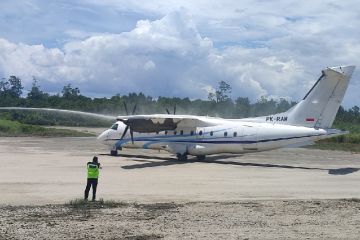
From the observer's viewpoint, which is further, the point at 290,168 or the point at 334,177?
the point at 290,168

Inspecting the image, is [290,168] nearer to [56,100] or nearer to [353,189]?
[353,189]

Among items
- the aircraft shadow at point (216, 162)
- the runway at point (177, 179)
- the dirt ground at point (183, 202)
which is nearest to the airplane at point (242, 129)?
the aircraft shadow at point (216, 162)

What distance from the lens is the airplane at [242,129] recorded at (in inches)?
1193

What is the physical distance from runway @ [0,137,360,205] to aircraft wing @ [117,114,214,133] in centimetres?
248

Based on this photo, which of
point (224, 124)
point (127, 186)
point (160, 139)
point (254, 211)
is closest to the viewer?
point (254, 211)

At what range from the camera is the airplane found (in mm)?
30312

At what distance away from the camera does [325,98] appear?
30391 mm

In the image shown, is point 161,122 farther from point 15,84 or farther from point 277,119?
point 15,84

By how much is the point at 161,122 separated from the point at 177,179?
12.1 metres

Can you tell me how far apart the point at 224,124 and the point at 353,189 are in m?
13.7

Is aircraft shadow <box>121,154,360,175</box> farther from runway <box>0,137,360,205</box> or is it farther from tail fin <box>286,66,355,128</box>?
tail fin <box>286,66,355,128</box>

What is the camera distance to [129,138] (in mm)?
39375

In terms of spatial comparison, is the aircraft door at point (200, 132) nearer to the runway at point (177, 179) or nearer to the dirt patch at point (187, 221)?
the runway at point (177, 179)

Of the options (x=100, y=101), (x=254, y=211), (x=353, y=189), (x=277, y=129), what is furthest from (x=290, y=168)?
(x=100, y=101)
